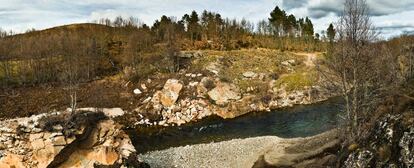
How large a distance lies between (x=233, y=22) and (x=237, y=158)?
300 ft

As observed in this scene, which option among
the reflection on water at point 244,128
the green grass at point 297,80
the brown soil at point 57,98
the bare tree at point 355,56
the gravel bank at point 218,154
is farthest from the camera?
the green grass at point 297,80

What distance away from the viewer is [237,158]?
39312 mm

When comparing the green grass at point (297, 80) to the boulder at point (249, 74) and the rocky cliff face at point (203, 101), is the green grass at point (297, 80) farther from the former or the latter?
the boulder at point (249, 74)

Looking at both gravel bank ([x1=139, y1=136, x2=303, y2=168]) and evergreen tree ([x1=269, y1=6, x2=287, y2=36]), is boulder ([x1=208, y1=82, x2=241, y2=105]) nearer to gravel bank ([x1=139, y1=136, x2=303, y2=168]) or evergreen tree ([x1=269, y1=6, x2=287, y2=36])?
gravel bank ([x1=139, y1=136, x2=303, y2=168])

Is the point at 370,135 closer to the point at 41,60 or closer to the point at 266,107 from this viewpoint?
the point at 266,107

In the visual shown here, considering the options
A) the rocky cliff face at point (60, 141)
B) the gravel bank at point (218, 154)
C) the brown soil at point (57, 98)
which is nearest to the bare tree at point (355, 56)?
the gravel bank at point (218, 154)

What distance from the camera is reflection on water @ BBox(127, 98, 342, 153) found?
166 feet

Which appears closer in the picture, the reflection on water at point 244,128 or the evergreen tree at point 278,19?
the reflection on water at point 244,128

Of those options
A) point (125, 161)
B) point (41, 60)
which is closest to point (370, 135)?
point (125, 161)

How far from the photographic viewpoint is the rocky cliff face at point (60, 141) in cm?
2867

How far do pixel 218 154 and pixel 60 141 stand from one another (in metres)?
17.4

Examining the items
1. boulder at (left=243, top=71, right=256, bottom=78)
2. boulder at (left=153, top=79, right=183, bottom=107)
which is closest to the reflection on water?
boulder at (left=153, top=79, right=183, bottom=107)

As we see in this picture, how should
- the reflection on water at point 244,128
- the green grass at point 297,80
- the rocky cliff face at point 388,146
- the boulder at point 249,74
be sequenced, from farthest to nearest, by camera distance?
the boulder at point 249,74
the green grass at point 297,80
the reflection on water at point 244,128
the rocky cliff face at point 388,146

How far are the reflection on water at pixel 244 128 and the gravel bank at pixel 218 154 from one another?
4794 millimetres
